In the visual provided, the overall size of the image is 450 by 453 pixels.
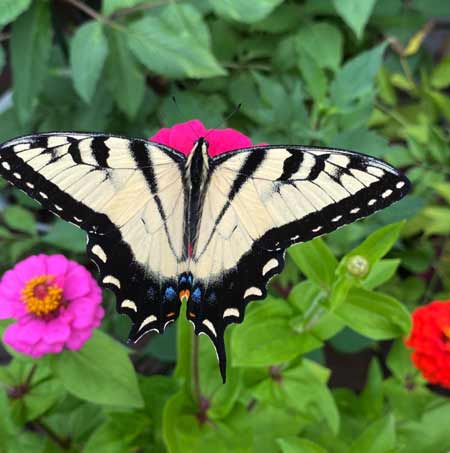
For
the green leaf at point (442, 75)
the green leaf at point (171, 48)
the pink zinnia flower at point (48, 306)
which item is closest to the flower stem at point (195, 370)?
the pink zinnia flower at point (48, 306)

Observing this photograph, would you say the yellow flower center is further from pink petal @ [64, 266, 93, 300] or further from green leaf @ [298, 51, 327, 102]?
green leaf @ [298, 51, 327, 102]

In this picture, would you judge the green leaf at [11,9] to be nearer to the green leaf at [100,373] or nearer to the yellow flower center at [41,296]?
the yellow flower center at [41,296]

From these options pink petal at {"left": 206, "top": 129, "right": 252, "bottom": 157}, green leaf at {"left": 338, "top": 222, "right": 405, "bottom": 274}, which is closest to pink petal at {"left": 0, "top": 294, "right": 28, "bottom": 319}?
pink petal at {"left": 206, "top": 129, "right": 252, "bottom": 157}

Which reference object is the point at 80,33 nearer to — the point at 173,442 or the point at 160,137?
the point at 160,137

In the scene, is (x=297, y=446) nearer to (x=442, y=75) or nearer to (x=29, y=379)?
(x=29, y=379)

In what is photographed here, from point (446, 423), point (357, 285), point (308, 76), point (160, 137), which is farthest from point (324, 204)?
point (446, 423)

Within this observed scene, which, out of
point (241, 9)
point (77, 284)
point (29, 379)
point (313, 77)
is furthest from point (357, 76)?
point (29, 379)

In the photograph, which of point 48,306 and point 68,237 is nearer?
point 48,306
